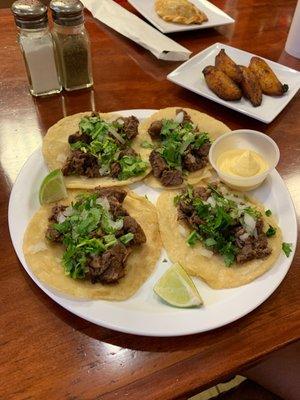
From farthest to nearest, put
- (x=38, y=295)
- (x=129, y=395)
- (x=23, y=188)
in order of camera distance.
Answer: (x=23, y=188) < (x=38, y=295) < (x=129, y=395)

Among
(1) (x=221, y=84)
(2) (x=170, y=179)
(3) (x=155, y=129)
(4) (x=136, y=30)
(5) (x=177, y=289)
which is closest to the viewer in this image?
(5) (x=177, y=289)

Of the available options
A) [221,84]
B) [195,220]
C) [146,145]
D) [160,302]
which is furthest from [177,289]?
[221,84]

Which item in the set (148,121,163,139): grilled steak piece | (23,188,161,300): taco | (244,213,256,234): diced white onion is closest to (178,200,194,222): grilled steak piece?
(23,188,161,300): taco

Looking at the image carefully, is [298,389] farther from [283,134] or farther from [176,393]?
[283,134]

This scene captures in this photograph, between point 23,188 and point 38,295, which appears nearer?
point 38,295

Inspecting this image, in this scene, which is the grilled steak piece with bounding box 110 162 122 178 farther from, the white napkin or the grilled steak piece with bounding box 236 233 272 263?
the white napkin

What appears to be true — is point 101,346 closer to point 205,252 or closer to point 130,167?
point 205,252

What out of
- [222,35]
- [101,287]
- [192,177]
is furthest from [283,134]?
[101,287]
